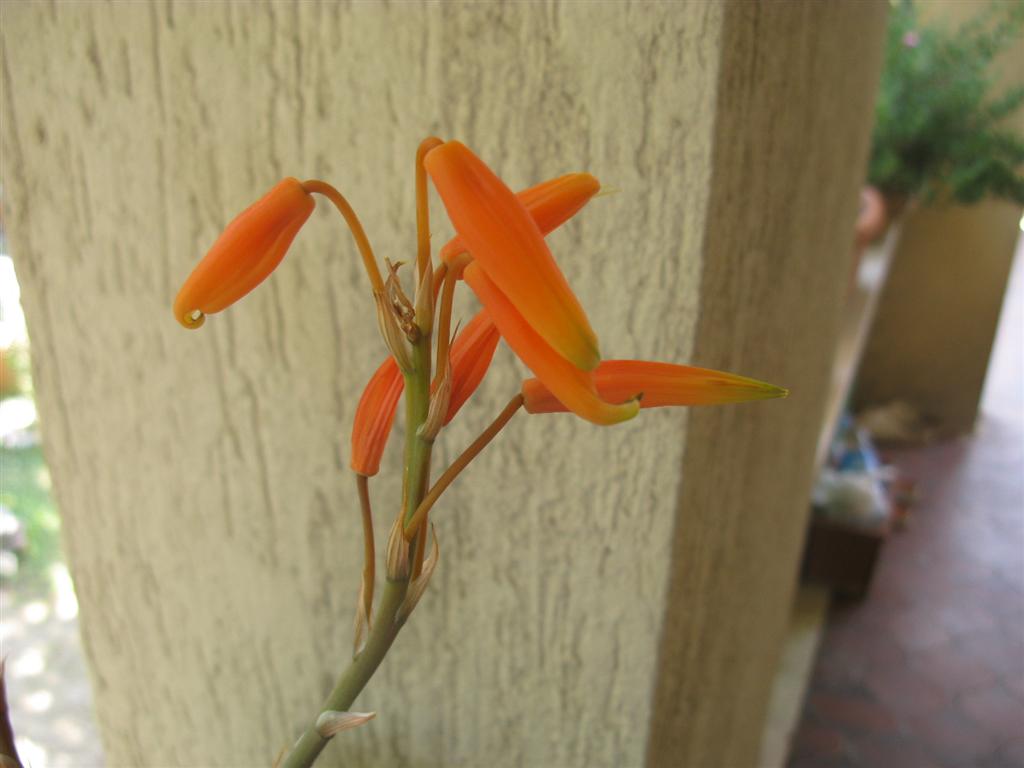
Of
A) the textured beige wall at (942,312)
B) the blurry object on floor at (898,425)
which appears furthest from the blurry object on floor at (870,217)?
the blurry object on floor at (898,425)

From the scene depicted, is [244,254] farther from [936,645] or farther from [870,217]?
[936,645]

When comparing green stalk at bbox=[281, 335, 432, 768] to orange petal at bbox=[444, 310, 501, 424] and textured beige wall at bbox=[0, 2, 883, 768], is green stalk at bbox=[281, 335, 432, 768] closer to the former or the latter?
orange petal at bbox=[444, 310, 501, 424]

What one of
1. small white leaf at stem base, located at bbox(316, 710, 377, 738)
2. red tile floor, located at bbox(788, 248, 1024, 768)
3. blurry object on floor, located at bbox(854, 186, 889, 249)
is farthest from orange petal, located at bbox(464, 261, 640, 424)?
red tile floor, located at bbox(788, 248, 1024, 768)

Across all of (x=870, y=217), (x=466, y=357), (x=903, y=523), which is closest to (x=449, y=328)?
(x=466, y=357)

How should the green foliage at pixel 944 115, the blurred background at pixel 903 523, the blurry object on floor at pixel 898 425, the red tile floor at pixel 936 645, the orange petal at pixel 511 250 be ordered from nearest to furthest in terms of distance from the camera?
the orange petal at pixel 511 250 < the blurred background at pixel 903 523 < the red tile floor at pixel 936 645 < the green foliage at pixel 944 115 < the blurry object on floor at pixel 898 425

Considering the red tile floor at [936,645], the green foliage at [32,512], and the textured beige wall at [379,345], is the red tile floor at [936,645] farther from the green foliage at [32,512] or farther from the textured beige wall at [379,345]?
the green foliage at [32,512]
